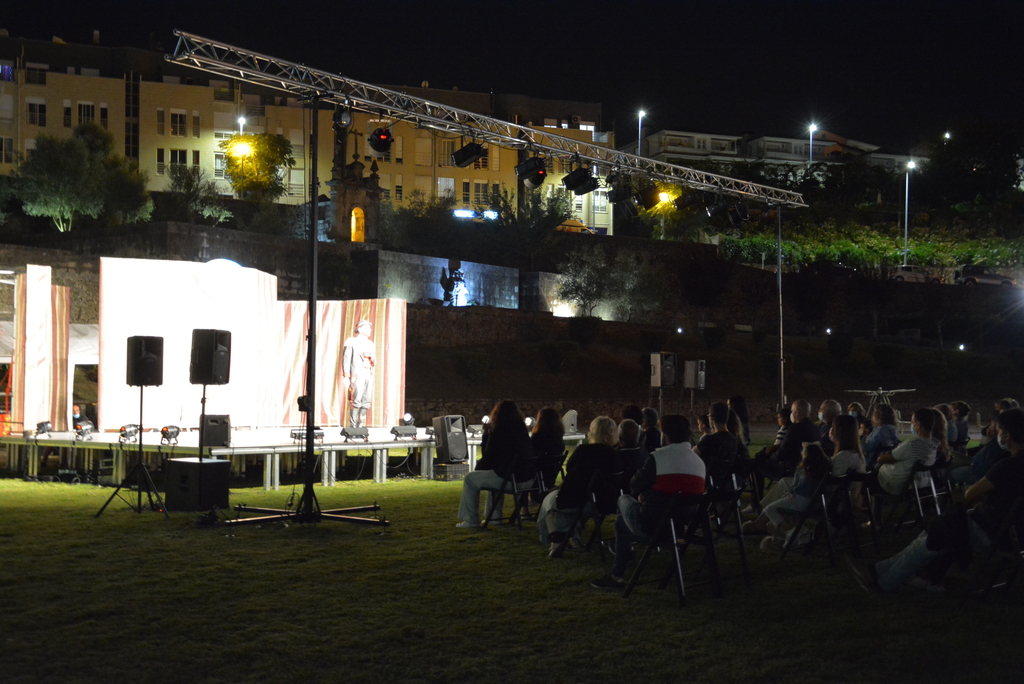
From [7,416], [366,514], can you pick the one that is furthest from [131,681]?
[7,416]

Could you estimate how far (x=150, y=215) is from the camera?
4088 cm

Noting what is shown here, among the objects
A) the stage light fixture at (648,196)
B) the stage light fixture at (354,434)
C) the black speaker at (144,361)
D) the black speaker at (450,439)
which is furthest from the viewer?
the stage light fixture at (648,196)

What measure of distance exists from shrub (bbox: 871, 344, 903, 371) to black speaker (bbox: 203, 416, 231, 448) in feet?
93.8

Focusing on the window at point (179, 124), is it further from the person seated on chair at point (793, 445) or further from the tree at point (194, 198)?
the person seated on chair at point (793, 445)

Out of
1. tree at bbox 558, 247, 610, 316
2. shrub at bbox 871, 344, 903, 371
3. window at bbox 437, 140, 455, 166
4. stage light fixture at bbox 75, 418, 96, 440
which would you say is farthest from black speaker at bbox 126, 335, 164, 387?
window at bbox 437, 140, 455, 166

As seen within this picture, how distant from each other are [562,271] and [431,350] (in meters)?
10.9

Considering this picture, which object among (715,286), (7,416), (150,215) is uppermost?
(150,215)

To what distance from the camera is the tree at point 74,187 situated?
36.8m

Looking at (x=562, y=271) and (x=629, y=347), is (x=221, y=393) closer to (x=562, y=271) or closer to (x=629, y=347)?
(x=629, y=347)

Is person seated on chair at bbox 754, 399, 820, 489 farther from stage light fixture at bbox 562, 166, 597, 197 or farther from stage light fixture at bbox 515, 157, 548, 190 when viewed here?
stage light fixture at bbox 562, 166, 597, 197

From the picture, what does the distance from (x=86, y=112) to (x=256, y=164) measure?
10071mm

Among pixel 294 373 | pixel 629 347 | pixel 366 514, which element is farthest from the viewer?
pixel 629 347

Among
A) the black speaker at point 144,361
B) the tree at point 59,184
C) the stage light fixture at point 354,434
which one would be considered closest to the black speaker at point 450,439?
the stage light fixture at point 354,434

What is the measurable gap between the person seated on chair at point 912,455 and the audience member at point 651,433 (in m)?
1.91
